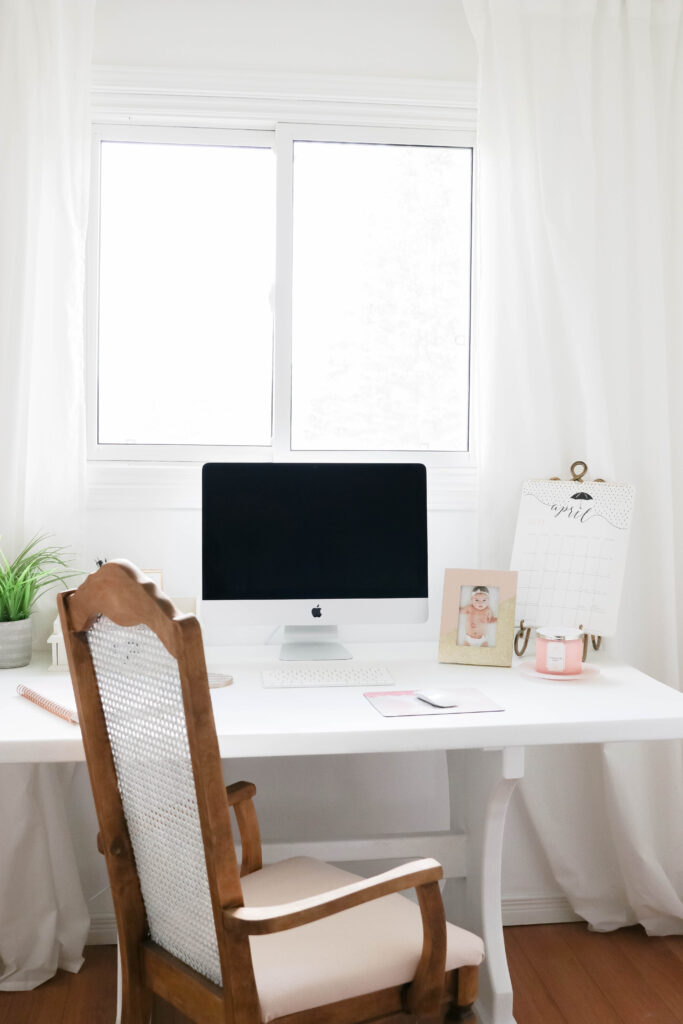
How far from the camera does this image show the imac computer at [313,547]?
2.22 m

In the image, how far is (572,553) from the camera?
2.35m

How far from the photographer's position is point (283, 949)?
144 cm

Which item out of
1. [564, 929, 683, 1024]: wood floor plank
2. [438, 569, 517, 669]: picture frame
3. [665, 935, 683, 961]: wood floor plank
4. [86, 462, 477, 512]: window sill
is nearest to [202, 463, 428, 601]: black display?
[438, 569, 517, 669]: picture frame

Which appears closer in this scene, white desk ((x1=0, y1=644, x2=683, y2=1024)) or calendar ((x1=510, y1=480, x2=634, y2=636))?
white desk ((x1=0, y1=644, x2=683, y2=1024))

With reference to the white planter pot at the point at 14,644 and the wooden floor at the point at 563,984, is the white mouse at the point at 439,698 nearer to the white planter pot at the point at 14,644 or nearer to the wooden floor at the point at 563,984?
the wooden floor at the point at 563,984

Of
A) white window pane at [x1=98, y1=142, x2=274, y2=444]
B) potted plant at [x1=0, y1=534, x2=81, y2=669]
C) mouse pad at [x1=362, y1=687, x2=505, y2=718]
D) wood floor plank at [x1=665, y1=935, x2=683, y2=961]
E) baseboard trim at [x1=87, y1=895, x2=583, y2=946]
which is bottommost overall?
wood floor plank at [x1=665, y1=935, x2=683, y2=961]

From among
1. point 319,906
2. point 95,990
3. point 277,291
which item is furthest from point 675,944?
point 277,291

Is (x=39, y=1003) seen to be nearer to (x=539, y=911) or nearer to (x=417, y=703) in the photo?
(x=417, y=703)

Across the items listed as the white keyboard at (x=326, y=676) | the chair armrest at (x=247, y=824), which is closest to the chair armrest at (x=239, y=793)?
the chair armrest at (x=247, y=824)

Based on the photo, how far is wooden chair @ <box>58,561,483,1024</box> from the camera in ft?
4.02

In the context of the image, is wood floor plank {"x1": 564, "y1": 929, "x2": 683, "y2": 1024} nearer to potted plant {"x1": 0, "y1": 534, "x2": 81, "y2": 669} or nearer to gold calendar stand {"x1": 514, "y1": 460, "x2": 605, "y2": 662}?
gold calendar stand {"x1": 514, "y1": 460, "x2": 605, "y2": 662}

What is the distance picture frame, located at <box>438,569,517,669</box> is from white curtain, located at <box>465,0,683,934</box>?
0.77ft

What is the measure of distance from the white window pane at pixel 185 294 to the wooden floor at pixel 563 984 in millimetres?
1391

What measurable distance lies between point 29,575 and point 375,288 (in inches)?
47.7
